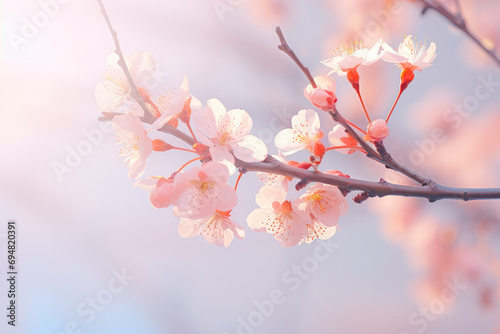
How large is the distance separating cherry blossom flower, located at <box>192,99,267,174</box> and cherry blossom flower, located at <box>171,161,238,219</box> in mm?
20

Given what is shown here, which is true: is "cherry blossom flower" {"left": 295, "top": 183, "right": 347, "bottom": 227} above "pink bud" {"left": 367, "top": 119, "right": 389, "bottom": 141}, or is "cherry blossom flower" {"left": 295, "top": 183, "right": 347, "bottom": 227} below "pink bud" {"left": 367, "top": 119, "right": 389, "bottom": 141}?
below

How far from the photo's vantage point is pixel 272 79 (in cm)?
189

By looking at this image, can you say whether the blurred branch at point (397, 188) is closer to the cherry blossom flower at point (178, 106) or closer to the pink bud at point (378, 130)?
the pink bud at point (378, 130)

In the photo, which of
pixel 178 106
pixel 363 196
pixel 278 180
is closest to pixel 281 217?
pixel 278 180

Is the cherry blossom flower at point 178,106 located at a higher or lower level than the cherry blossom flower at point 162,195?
higher

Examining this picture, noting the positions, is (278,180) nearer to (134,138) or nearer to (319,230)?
(319,230)

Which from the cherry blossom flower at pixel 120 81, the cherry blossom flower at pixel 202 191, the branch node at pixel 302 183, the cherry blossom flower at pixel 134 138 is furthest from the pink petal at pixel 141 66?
the branch node at pixel 302 183

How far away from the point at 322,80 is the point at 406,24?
1.62 meters

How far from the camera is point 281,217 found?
2.44 feet

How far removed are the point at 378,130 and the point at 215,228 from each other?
36 centimetres

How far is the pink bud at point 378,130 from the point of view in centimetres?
61

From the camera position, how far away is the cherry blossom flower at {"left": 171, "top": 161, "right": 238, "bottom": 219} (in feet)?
1.89

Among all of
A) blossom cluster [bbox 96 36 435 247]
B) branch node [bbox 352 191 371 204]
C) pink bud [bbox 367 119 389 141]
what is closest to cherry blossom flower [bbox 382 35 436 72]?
blossom cluster [bbox 96 36 435 247]

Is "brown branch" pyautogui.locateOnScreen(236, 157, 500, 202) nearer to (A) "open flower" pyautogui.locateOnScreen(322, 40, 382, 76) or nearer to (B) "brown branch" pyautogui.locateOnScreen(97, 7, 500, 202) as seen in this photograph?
(B) "brown branch" pyautogui.locateOnScreen(97, 7, 500, 202)
